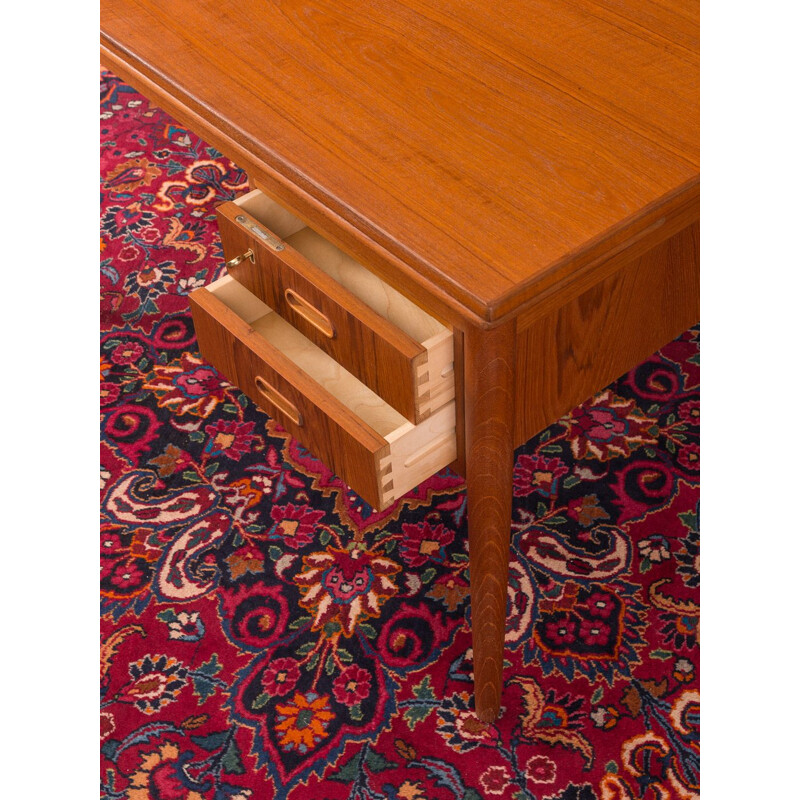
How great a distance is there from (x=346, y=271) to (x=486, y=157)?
28 centimetres

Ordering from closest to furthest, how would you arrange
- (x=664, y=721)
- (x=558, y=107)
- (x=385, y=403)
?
(x=558, y=107)
(x=385, y=403)
(x=664, y=721)

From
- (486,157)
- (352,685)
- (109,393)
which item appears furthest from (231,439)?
(486,157)

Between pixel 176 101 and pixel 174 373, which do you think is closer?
pixel 176 101

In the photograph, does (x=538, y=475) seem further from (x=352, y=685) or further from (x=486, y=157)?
(x=486, y=157)

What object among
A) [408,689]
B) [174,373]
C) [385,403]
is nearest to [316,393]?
[385,403]

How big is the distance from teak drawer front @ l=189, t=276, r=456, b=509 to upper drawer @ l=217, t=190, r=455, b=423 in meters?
0.03

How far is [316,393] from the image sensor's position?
3.24 feet

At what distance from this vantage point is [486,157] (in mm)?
901

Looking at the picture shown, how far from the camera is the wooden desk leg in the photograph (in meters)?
0.86

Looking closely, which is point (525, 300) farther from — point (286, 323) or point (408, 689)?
point (408, 689)

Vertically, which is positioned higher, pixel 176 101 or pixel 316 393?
pixel 176 101

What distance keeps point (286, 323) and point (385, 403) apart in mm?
166

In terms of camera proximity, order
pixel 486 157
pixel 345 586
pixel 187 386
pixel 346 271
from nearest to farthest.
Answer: pixel 486 157 → pixel 346 271 → pixel 345 586 → pixel 187 386

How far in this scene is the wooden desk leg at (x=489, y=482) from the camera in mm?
857
